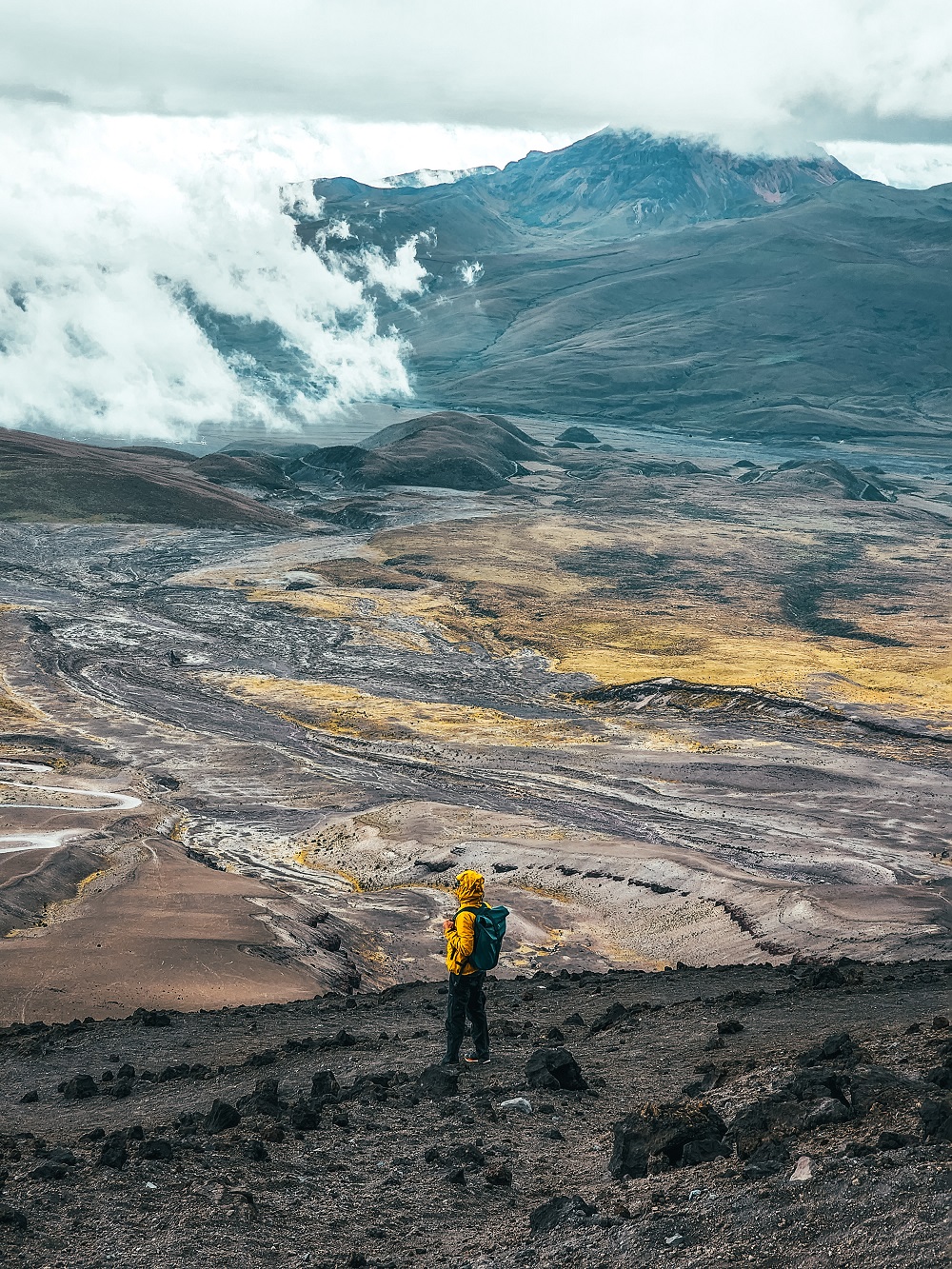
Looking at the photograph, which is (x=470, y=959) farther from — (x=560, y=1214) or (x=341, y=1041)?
(x=560, y=1214)

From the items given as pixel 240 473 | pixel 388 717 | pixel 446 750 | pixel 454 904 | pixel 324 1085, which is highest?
pixel 324 1085

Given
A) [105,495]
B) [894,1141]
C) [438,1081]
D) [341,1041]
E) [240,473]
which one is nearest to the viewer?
[894,1141]

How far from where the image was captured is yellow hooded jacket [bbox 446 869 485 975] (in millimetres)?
13758

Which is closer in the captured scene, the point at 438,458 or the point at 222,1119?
the point at 222,1119

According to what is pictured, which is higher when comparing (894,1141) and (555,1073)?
(894,1141)

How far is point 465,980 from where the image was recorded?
13.8 metres

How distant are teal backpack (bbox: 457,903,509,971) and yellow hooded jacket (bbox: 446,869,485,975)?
36mm

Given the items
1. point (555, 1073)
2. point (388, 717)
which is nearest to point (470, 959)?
point (555, 1073)

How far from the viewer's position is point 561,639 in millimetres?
79938

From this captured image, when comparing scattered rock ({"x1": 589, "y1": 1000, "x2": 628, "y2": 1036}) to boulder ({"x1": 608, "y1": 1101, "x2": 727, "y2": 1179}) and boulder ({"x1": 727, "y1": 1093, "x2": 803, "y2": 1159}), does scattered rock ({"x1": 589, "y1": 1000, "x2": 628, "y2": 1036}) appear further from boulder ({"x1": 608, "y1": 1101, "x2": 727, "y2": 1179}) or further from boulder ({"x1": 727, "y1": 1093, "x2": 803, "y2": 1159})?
boulder ({"x1": 727, "y1": 1093, "x2": 803, "y2": 1159})

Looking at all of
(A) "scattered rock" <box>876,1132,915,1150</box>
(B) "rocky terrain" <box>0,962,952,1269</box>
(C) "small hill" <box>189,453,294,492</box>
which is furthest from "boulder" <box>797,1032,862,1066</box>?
(C) "small hill" <box>189,453,294,492</box>

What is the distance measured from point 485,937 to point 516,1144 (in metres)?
2.73

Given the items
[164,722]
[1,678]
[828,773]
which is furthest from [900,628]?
[1,678]

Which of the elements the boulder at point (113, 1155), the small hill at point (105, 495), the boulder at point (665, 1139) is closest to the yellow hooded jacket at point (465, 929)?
the boulder at point (665, 1139)
